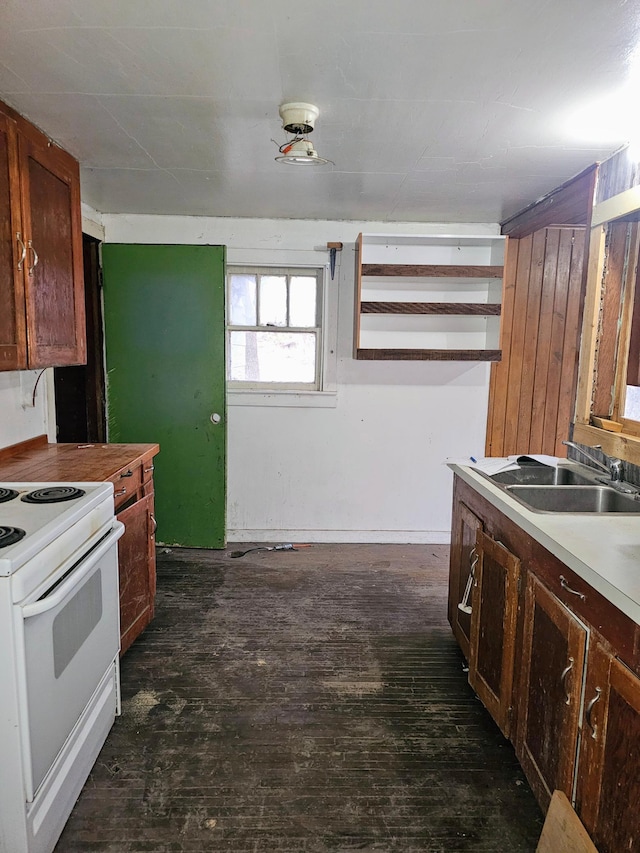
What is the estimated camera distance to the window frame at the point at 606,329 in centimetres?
219

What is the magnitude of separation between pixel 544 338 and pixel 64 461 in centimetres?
317

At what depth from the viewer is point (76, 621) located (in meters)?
1.59

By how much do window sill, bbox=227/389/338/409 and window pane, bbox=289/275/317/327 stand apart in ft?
1.66

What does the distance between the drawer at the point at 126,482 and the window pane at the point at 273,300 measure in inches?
67.7

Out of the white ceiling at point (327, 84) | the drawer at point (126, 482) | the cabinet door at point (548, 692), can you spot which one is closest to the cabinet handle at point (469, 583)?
the cabinet door at point (548, 692)

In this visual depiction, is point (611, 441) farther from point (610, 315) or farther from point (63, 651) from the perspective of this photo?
point (63, 651)

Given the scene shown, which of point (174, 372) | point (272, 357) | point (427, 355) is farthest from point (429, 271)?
point (174, 372)

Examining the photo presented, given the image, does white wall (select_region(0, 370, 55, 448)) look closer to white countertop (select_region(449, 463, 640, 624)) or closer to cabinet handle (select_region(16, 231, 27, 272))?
cabinet handle (select_region(16, 231, 27, 272))

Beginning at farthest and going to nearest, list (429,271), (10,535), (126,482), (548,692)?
1. (429,271)
2. (126,482)
3. (548,692)
4. (10,535)

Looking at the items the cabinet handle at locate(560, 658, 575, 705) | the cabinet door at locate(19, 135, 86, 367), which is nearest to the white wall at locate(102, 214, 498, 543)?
the cabinet door at locate(19, 135, 86, 367)

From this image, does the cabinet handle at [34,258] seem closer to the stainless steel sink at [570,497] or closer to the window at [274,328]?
the window at [274,328]

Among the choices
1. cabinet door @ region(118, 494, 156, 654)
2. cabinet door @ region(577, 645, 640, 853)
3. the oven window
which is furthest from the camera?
cabinet door @ region(118, 494, 156, 654)

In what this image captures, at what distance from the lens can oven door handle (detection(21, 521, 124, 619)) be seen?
1307 millimetres

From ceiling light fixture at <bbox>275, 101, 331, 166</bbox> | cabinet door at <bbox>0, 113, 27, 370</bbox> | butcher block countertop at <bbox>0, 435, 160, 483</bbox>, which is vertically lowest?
butcher block countertop at <bbox>0, 435, 160, 483</bbox>
